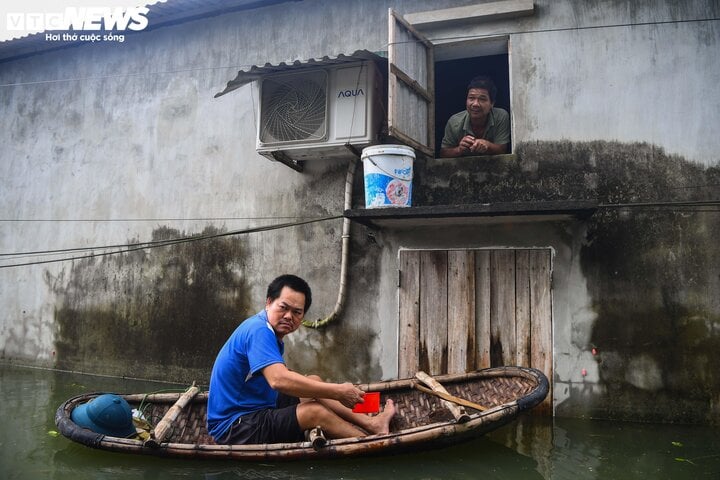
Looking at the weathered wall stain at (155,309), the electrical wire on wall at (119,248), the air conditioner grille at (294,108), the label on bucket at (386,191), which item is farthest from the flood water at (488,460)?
the air conditioner grille at (294,108)

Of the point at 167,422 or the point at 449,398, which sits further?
the point at 449,398

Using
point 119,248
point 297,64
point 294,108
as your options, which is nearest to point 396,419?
point 294,108

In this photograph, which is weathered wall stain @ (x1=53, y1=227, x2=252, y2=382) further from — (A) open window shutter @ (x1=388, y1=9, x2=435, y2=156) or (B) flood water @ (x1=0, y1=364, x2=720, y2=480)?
(A) open window shutter @ (x1=388, y1=9, x2=435, y2=156)

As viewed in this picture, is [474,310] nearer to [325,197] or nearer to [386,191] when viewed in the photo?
[386,191]

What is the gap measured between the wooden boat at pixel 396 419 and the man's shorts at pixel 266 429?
11 centimetres

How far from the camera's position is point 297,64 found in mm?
5793

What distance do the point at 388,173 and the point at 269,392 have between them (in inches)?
93.5

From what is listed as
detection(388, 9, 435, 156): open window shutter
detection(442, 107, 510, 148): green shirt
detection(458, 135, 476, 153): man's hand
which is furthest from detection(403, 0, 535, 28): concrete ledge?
detection(458, 135, 476, 153): man's hand

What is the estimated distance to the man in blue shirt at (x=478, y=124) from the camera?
6289 mm

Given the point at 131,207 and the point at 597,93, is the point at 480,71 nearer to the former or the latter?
the point at 597,93

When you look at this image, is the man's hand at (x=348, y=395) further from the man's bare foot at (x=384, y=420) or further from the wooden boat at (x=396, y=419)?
the man's bare foot at (x=384, y=420)

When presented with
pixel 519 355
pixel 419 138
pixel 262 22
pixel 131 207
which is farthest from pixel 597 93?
pixel 131 207

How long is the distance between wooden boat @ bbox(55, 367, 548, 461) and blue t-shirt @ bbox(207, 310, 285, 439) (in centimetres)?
26

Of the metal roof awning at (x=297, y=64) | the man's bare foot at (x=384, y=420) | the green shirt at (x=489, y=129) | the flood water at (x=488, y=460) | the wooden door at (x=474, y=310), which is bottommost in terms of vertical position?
the flood water at (x=488, y=460)
